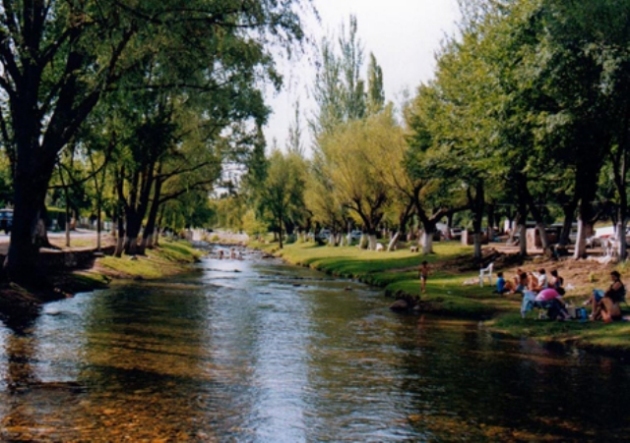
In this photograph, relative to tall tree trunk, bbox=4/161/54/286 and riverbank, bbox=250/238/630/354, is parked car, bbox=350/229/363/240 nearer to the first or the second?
riverbank, bbox=250/238/630/354

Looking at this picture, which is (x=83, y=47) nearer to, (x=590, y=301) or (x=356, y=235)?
(x=590, y=301)

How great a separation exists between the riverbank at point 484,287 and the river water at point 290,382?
4.70 feet

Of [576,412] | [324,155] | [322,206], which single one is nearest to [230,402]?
[576,412]

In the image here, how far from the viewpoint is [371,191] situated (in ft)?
221

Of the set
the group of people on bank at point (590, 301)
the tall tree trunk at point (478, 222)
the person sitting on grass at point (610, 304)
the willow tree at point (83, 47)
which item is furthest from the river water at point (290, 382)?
the tall tree trunk at point (478, 222)

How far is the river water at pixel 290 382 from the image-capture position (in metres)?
12.5

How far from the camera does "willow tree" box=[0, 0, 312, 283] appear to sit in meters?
21.8

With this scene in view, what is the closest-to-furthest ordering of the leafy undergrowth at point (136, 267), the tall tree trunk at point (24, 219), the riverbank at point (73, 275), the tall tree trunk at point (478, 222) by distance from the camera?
the riverbank at point (73, 275) < the tall tree trunk at point (24, 219) < the leafy undergrowth at point (136, 267) < the tall tree trunk at point (478, 222)

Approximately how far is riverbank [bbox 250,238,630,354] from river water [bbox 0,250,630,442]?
4.70 ft

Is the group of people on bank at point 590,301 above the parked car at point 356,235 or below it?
below

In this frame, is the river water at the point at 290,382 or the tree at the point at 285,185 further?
the tree at the point at 285,185

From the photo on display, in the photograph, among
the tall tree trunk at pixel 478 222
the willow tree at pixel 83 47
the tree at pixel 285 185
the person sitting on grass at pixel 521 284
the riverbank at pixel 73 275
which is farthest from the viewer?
the tree at pixel 285 185

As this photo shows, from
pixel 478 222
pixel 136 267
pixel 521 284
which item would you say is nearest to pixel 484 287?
pixel 521 284

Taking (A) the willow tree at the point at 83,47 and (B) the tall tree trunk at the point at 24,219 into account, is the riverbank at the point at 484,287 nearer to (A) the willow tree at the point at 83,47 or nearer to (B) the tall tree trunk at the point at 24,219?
(A) the willow tree at the point at 83,47
